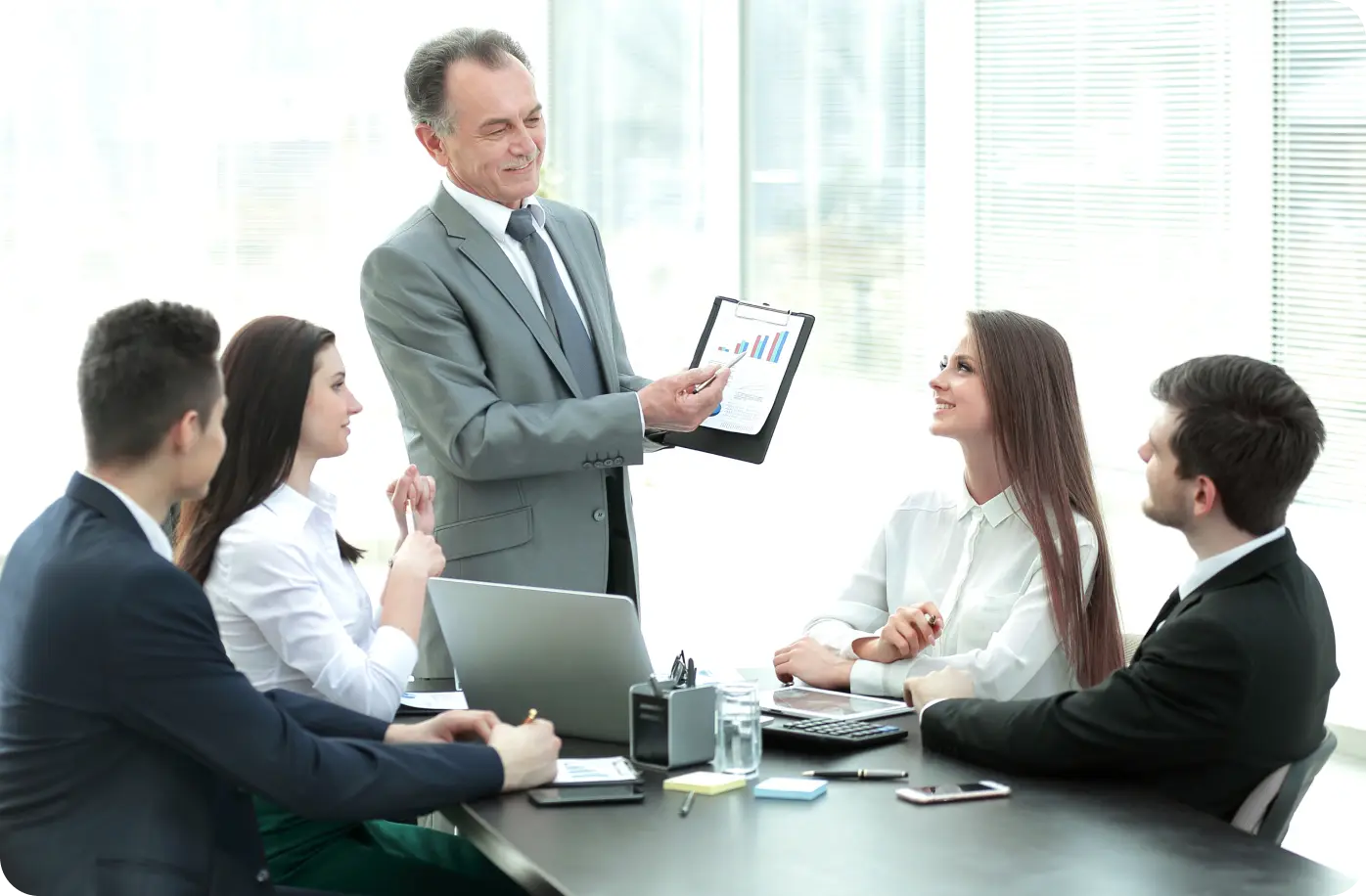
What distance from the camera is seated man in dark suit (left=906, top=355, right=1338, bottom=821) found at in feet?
6.56

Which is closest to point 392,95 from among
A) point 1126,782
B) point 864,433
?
point 864,433

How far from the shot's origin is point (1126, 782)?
6.91 feet

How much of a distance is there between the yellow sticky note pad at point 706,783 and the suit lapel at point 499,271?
1.13 m

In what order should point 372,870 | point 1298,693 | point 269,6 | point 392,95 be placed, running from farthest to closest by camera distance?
1. point 392,95
2. point 269,6
3. point 372,870
4. point 1298,693

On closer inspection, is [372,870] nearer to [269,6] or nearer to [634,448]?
[634,448]

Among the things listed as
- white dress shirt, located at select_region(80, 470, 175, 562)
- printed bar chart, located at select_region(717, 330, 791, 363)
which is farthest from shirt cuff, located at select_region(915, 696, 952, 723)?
white dress shirt, located at select_region(80, 470, 175, 562)

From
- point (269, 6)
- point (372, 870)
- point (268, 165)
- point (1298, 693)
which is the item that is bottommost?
point (372, 870)

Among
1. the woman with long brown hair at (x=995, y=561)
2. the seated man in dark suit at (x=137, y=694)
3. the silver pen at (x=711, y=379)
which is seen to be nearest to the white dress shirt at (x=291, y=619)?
the seated man in dark suit at (x=137, y=694)

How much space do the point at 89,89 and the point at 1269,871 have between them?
17.6ft

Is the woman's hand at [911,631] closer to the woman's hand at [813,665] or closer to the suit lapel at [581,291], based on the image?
the woman's hand at [813,665]

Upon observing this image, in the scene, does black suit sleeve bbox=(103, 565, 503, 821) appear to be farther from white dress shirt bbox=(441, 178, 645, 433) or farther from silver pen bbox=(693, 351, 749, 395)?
white dress shirt bbox=(441, 178, 645, 433)

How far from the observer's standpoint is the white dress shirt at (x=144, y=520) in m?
1.86

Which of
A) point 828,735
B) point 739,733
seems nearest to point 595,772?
point 739,733

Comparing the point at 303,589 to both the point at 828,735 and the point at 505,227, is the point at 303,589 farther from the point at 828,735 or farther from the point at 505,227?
the point at 505,227
